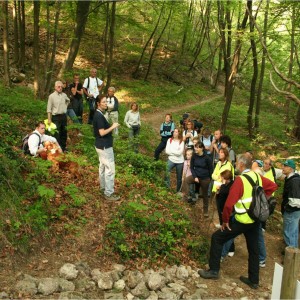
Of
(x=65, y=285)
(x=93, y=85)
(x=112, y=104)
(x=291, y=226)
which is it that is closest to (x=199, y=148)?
(x=291, y=226)

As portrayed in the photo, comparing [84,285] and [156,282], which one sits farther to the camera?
[156,282]

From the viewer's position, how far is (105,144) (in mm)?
6805

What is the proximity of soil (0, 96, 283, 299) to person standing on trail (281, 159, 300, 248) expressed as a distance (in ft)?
2.55

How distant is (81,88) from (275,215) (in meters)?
7.21

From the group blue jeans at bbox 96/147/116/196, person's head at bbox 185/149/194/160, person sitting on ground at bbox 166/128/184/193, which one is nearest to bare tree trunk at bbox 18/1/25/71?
person sitting on ground at bbox 166/128/184/193

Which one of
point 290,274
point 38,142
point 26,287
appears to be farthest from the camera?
point 38,142

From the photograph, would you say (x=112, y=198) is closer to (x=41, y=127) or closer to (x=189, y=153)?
(x=41, y=127)

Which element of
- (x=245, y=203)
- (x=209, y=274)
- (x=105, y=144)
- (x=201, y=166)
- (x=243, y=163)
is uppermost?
(x=243, y=163)

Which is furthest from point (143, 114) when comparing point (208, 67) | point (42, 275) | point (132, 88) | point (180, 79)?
point (208, 67)

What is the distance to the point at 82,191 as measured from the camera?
7.31 m

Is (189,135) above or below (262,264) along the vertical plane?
above

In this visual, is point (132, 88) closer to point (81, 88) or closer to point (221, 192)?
point (81, 88)

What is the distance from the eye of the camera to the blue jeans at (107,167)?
6.91 metres

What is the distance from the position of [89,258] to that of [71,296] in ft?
3.54
